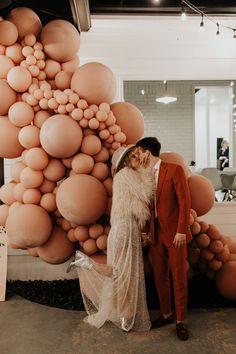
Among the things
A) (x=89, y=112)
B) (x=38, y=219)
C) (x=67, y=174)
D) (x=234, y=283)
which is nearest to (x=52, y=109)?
(x=89, y=112)

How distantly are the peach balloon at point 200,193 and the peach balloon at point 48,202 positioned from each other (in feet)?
3.84

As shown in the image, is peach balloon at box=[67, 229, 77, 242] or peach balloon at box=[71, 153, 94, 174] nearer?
peach balloon at box=[71, 153, 94, 174]

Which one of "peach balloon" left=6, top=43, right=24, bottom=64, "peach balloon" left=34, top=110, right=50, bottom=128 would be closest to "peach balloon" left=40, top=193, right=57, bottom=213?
"peach balloon" left=34, top=110, right=50, bottom=128

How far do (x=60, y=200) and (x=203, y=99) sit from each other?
8.30 m

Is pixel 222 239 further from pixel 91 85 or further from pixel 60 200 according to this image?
pixel 91 85

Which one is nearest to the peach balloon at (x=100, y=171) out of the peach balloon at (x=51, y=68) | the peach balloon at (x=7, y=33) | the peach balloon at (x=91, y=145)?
the peach balloon at (x=91, y=145)

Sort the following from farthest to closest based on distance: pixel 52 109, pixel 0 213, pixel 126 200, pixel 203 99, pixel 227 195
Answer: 1. pixel 203 99
2. pixel 227 195
3. pixel 0 213
4. pixel 52 109
5. pixel 126 200

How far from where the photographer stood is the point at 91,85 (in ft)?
9.27

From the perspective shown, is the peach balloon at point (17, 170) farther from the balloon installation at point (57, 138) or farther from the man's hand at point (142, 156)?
the man's hand at point (142, 156)

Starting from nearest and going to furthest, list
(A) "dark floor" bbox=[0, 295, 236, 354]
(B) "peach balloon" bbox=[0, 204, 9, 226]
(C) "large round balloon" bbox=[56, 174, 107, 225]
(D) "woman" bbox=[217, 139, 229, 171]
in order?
(A) "dark floor" bbox=[0, 295, 236, 354]
(C) "large round balloon" bbox=[56, 174, 107, 225]
(B) "peach balloon" bbox=[0, 204, 9, 226]
(D) "woman" bbox=[217, 139, 229, 171]

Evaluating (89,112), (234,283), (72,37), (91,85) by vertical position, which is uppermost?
(72,37)

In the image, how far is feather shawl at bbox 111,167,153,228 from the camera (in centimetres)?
271

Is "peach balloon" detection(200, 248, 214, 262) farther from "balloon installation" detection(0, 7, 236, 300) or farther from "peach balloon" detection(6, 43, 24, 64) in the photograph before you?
"peach balloon" detection(6, 43, 24, 64)

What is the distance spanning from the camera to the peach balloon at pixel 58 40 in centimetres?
295
